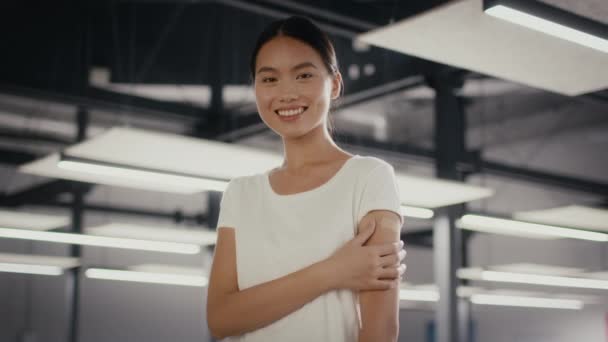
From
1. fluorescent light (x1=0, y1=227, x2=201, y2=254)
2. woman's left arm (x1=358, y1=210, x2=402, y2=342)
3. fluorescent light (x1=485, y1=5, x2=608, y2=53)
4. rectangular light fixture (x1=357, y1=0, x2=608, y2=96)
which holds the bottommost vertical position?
woman's left arm (x1=358, y1=210, x2=402, y2=342)

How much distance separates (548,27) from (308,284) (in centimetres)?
181

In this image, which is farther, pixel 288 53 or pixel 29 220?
pixel 29 220

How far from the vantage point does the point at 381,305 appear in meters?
0.98

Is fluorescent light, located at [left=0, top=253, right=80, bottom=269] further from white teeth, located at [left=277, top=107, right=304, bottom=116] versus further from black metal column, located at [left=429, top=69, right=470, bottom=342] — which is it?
white teeth, located at [left=277, top=107, right=304, bottom=116]

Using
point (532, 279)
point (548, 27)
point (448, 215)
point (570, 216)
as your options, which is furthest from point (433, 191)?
point (532, 279)

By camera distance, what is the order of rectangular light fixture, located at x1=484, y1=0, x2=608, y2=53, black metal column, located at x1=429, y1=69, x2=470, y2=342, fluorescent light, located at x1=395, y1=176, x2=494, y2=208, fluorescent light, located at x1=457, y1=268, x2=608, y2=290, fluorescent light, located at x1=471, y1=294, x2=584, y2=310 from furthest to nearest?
fluorescent light, located at x1=471, y1=294, x2=584, y2=310, fluorescent light, located at x1=457, y1=268, x2=608, y2=290, black metal column, located at x1=429, y1=69, x2=470, y2=342, fluorescent light, located at x1=395, y1=176, x2=494, y2=208, rectangular light fixture, located at x1=484, y1=0, x2=608, y2=53

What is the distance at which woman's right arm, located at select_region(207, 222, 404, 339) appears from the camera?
3.20 feet

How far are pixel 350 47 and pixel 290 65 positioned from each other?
556 centimetres

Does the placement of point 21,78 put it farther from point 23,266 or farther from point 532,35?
point 532,35

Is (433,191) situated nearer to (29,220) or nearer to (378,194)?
(29,220)

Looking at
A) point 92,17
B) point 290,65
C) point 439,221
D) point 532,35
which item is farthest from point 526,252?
point 290,65

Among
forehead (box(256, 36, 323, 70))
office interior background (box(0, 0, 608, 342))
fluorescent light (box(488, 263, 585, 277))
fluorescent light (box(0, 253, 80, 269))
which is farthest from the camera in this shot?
fluorescent light (box(0, 253, 80, 269))

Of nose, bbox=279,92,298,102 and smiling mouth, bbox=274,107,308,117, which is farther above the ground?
nose, bbox=279,92,298,102

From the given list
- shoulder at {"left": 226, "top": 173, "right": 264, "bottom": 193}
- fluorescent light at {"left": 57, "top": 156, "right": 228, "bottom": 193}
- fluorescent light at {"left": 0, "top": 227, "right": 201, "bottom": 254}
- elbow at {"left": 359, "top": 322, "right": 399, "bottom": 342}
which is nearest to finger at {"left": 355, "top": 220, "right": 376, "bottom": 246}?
elbow at {"left": 359, "top": 322, "right": 399, "bottom": 342}
